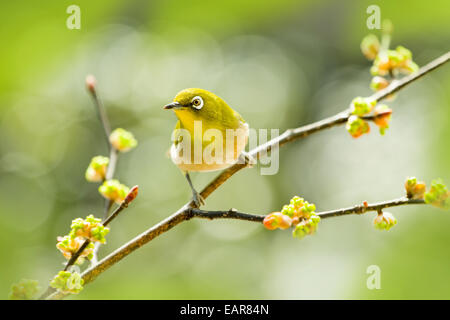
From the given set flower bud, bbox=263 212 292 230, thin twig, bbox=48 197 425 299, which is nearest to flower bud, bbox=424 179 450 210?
thin twig, bbox=48 197 425 299

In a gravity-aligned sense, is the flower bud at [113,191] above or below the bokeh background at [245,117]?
below

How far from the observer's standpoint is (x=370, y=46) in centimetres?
144

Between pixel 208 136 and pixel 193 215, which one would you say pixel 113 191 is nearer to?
pixel 193 215

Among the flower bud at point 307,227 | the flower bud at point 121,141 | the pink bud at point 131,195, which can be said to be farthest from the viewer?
the flower bud at point 121,141

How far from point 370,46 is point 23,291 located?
1.27m

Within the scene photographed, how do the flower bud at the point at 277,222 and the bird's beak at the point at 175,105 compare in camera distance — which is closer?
the flower bud at the point at 277,222

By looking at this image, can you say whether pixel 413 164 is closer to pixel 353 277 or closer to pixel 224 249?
pixel 353 277

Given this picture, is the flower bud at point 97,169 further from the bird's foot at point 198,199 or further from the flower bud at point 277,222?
the flower bud at point 277,222

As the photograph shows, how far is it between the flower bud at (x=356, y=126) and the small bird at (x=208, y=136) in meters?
0.43

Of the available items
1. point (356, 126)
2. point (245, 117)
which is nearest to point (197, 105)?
point (356, 126)

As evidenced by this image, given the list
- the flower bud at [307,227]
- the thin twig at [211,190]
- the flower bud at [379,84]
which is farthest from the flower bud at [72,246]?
the flower bud at [379,84]

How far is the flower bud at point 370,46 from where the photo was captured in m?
1.43

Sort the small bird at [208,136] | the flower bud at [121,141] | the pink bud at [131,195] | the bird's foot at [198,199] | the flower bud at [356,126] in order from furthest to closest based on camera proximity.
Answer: the small bird at [208,136], the flower bud at [121,141], the bird's foot at [198,199], the flower bud at [356,126], the pink bud at [131,195]

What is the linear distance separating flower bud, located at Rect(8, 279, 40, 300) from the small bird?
0.58 meters
